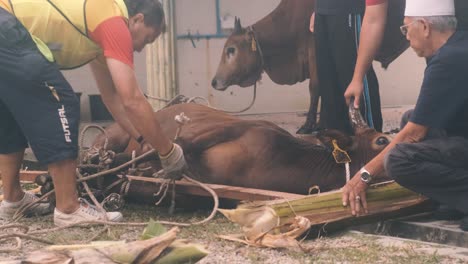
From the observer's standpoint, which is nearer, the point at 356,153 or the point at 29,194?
the point at 356,153

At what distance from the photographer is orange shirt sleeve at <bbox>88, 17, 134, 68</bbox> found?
4277 mm

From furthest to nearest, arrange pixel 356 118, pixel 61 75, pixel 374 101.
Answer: pixel 374 101 → pixel 356 118 → pixel 61 75

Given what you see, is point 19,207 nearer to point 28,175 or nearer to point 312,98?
point 28,175

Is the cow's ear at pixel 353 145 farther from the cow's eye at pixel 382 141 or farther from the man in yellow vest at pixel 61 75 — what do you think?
the man in yellow vest at pixel 61 75

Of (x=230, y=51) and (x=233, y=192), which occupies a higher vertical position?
(x=230, y=51)

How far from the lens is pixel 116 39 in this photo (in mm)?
4281

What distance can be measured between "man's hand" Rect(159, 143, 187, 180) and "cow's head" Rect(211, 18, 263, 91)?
4333 mm

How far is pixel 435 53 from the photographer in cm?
385

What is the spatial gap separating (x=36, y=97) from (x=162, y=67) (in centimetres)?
358

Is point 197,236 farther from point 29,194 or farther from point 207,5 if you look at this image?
point 207,5

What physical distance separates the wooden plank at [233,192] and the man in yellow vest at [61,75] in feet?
0.45

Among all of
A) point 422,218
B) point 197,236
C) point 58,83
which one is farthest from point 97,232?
point 422,218

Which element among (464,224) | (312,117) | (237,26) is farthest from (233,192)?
(237,26)

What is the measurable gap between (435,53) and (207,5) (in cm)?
488
